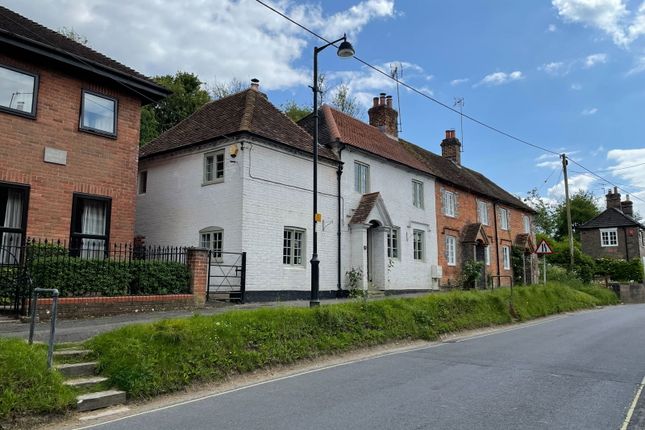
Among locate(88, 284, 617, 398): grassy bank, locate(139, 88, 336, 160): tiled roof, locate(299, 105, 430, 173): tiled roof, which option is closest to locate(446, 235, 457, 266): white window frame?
locate(299, 105, 430, 173): tiled roof

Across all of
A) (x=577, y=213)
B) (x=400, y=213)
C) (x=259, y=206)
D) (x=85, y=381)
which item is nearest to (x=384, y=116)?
(x=400, y=213)

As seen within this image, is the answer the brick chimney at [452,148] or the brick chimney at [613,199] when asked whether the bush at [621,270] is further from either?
the brick chimney at [452,148]

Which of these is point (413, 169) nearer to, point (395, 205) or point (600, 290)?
point (395, 205)

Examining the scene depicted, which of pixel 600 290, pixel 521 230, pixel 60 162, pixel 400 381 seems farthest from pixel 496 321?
pixel 521 230

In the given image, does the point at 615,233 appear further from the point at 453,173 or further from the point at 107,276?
the point at 107,276

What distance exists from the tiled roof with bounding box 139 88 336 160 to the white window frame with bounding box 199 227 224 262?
10.6ft

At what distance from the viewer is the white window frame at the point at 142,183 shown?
68.2ft

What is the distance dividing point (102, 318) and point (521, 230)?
1302 inches

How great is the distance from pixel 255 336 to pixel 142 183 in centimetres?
1347

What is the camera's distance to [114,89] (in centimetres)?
1552

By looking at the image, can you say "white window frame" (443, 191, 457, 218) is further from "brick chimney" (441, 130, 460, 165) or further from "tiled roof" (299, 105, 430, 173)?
"brick chimney" (441, 130, 460, 165)

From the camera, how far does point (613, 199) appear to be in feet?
177

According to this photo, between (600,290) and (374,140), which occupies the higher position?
(374,140)

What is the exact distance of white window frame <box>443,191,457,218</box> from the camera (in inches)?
1129
